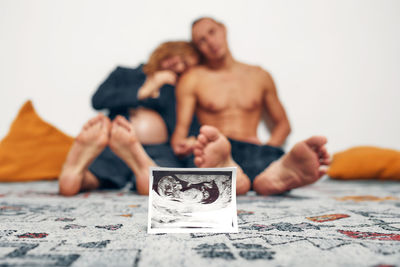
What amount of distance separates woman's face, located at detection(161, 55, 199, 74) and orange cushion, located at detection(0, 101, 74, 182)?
606mm

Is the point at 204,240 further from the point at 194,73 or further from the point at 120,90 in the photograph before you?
the point at 194,73

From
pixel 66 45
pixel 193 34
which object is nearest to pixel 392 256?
pixel 193 34

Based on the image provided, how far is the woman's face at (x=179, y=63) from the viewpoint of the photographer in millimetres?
1391

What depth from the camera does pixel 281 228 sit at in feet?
1.57

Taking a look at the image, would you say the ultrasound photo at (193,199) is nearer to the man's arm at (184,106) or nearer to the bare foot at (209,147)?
the bare foot at (209,147)

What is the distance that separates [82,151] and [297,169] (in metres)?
0.64

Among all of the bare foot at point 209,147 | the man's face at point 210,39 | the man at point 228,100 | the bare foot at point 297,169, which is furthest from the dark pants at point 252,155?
the man's face at point 210,39

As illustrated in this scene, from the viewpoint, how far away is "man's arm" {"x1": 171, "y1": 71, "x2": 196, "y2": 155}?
1.31m

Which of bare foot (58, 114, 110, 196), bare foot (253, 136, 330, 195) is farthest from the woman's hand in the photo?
bare foot (253, 136, 330, 195)

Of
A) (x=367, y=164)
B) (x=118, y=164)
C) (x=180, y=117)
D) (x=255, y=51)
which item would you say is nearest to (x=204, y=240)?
(x=118, y=164)

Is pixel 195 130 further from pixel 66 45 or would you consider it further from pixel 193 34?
pixel 66 45

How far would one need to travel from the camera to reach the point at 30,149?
1.36 m

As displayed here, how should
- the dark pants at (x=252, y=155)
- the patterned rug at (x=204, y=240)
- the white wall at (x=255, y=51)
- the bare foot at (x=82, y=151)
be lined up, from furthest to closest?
1. the white wall at (x=255, y=51)
2. the dark pants at (x=252, y=155)
3. the bare foot at (x=82, y=151)
4. the patterned rug at (x=204, y=240)

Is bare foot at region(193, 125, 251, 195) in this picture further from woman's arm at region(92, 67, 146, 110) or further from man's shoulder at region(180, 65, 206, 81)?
man's shoulder at region(180, 65, 206, 81)
